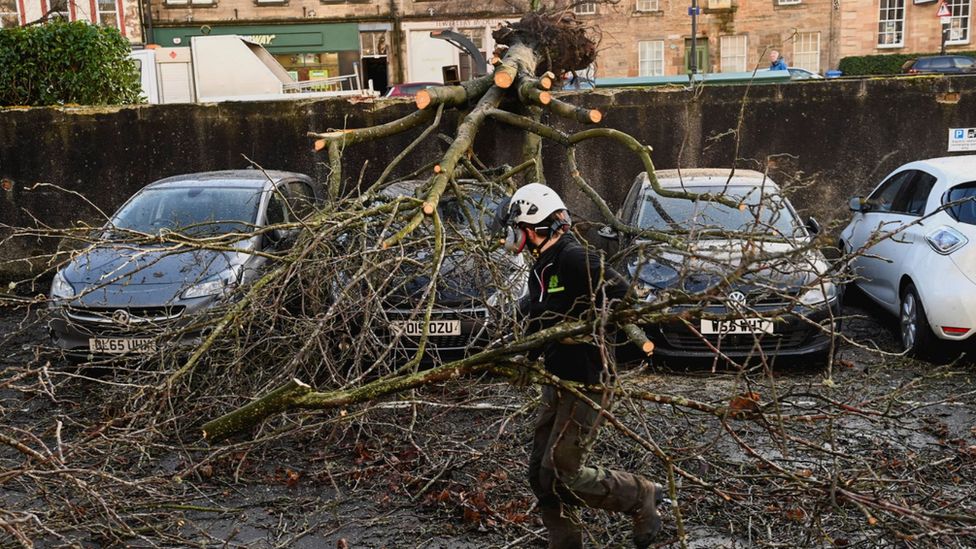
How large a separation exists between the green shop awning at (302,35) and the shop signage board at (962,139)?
29263 millimetres

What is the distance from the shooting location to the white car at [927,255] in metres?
8.80

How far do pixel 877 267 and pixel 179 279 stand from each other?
6833 millimetres

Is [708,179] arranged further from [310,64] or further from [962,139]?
[310,64]

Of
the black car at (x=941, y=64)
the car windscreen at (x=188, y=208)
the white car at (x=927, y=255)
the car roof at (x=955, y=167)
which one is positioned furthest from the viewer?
the black car at (x=941, y=64)

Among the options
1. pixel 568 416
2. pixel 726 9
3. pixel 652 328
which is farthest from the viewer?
pixel 726 9

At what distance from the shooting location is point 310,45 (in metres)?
39.3

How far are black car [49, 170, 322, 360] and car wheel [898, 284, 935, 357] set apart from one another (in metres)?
5.40

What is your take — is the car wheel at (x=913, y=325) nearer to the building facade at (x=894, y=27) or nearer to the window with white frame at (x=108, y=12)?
the window with white frame at (x=108, y=12)

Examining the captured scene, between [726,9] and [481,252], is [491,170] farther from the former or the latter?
[726,9]

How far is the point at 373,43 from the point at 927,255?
33254 millimetres

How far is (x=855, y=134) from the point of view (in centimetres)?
1355

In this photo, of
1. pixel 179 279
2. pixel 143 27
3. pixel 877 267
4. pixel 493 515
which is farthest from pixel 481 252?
pixel 143 27

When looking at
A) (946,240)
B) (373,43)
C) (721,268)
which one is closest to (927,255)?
(946,240)

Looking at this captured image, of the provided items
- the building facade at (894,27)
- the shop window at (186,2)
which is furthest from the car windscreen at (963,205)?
the shop window at (186,2)
